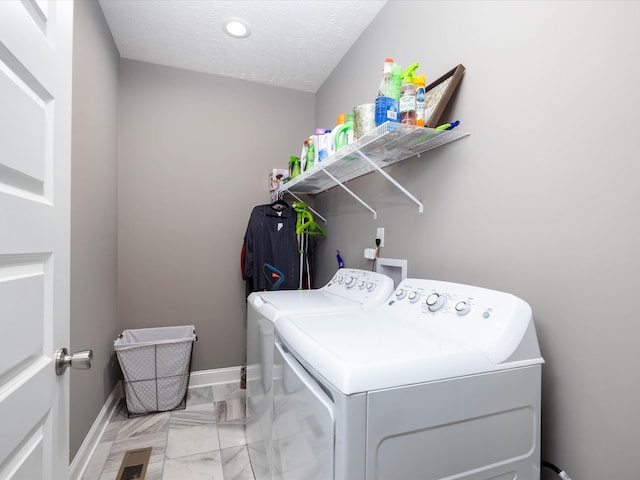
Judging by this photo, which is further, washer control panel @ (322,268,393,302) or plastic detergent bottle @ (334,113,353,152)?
plastic detergent bottle @ (334,113,353,152)

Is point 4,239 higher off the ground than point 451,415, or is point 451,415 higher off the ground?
point 4,239

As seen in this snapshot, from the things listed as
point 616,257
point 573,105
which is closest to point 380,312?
point 616,257

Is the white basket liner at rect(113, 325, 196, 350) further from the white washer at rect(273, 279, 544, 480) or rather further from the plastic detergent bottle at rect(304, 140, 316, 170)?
the white washer at rect(273, 279, 544, 480)

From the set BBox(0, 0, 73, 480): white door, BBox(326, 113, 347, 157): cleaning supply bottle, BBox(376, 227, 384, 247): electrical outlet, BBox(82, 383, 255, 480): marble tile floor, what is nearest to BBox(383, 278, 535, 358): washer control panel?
BBox(376, 227, 384, 247): electrical outlet

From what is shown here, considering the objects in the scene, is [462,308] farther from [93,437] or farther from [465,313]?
[93,437]

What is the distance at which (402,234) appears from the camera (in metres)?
1.67

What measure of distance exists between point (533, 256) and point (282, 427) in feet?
3.37

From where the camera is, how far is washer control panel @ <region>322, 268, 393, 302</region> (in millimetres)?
1521

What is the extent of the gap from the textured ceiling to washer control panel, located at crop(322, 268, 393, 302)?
1.60 metres

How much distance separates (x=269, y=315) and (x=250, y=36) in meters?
1.95

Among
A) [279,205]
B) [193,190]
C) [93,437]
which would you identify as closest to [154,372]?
[93,437]

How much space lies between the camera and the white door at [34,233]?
1.92 ft

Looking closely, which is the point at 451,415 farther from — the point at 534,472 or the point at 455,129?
the point at 455,129

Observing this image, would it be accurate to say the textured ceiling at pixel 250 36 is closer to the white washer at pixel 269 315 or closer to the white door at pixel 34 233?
the white door at pixel 34 233
